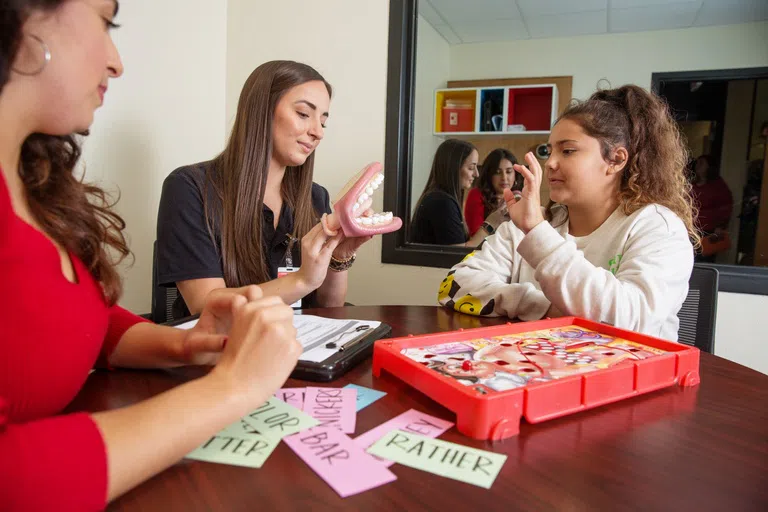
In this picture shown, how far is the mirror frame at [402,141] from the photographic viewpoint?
2236 millimetres

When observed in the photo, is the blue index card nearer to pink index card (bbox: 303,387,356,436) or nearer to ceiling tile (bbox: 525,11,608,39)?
pink index card (bbox: 303,387,356,436)

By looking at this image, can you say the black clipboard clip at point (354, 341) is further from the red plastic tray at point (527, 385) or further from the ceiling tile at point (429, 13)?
the ceiling tile at point (429, 13)

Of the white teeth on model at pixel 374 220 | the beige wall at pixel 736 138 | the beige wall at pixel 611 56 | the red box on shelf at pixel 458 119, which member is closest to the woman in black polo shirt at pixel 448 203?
the red box on shelf at pixel 458 119

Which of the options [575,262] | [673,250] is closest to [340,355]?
[575,262]

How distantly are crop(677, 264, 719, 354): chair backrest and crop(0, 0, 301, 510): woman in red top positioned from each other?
1.23 metres

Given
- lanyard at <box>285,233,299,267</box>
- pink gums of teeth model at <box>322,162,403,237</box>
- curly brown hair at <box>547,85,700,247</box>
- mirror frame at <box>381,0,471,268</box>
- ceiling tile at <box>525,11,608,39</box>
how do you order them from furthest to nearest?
ceiling tile at <box>525,11,608,39</box> < mirror frame at <box>381,0,471,268</box> < lanyard at <box>285,233,299,267</box> < curly brown hair at <box>547,85,700,247</box> < pink gums of teeth model at <box>322,162,403,237</box>

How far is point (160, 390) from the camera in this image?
2.50ft

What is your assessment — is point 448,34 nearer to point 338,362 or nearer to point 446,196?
point 446,196

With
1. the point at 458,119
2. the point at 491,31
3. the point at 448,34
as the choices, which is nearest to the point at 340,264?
the point at 458,119

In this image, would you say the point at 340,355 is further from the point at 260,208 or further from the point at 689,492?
the point at 260,208

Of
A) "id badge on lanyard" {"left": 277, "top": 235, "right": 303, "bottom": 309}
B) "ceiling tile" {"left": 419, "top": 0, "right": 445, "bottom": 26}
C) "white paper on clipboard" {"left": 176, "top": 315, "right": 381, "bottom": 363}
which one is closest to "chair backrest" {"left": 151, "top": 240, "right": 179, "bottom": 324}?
"id badge on lanyard" {"left": 277, "top": 235, "right": 303, "bottom": 309}

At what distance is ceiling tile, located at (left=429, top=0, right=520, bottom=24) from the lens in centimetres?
255

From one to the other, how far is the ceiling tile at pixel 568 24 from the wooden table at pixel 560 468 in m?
2.50

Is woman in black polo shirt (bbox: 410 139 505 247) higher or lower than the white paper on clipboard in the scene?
higher
